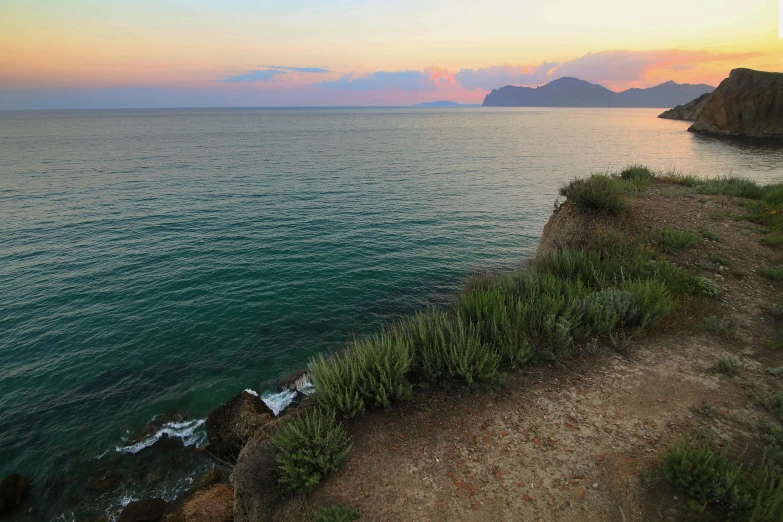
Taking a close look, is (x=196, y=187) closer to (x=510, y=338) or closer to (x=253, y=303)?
(x=253, y=303)

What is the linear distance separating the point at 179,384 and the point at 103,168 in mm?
47933

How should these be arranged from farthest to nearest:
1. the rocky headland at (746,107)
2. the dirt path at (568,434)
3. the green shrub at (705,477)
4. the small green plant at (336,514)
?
the rocky headland at (746,107) < the dirt path at (568,434) < the small green plant at (336,514) < the green shrub at (705,477)

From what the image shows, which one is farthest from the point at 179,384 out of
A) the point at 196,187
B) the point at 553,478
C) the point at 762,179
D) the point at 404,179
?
the point at 762,179

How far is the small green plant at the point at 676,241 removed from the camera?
13.7 m

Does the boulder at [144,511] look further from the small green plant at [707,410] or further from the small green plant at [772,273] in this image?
the small green plant at [772,273]

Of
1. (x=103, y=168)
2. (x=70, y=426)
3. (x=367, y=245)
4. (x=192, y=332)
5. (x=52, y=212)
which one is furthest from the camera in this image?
(x=103, y=168)

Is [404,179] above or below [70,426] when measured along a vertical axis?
above

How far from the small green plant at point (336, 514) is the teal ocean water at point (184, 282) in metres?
7.81

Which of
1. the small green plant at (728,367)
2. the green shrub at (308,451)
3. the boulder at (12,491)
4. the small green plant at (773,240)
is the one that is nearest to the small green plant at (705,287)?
the small green plant at (728,367)

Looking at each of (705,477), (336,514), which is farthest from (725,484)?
(336,514)

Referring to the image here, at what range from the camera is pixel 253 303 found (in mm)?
19109

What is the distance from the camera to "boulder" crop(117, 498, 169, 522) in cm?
998

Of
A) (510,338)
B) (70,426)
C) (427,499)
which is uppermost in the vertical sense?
(510,338)

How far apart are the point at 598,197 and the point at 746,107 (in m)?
95.4
